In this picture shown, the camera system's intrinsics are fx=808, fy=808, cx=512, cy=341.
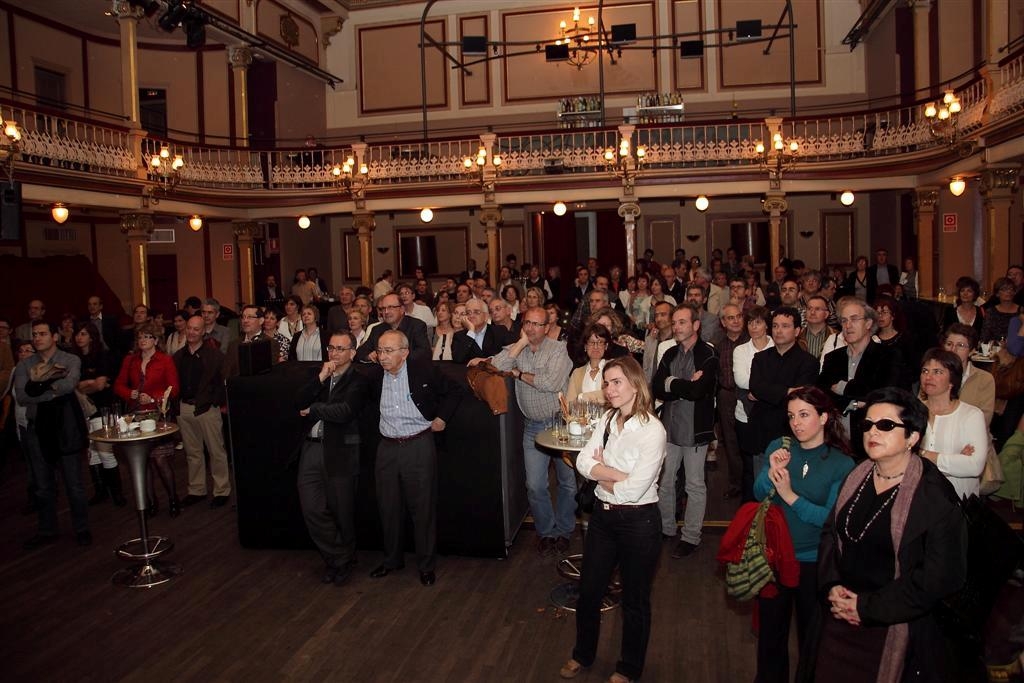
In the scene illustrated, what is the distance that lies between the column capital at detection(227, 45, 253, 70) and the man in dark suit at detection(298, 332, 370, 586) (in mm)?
14659

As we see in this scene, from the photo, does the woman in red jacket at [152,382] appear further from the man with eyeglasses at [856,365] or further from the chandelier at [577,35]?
the chandelier at [577,35]

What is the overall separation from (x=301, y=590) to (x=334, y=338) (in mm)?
1683

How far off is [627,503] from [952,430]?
1.72 m

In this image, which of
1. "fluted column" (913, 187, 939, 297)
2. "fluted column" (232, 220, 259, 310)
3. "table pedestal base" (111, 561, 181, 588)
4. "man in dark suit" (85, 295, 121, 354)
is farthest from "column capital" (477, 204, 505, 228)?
"table pedestal base" (111, 561, 181, 588)

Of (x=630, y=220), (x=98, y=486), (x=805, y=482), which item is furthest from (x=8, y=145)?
(x=805, y=482)

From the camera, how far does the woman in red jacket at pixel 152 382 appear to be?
6.57 meters

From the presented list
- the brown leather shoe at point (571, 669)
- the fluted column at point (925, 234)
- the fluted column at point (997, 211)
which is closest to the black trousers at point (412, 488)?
the brown leather shoe at point (571, 669)

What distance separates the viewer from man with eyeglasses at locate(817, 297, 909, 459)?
4.83 m

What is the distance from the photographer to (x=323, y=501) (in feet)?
17.7

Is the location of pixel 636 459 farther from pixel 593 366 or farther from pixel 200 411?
pixel 200 411

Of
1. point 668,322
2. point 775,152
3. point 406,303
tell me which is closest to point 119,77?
point 406,303

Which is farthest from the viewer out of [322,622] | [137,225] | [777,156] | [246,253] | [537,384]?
[246,253]

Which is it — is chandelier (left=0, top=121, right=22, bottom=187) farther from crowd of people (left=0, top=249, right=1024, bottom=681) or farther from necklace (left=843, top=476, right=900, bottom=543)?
necklace (left=843, top=476, right=900, bottom=543)

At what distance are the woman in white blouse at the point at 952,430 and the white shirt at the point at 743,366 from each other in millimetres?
1369
